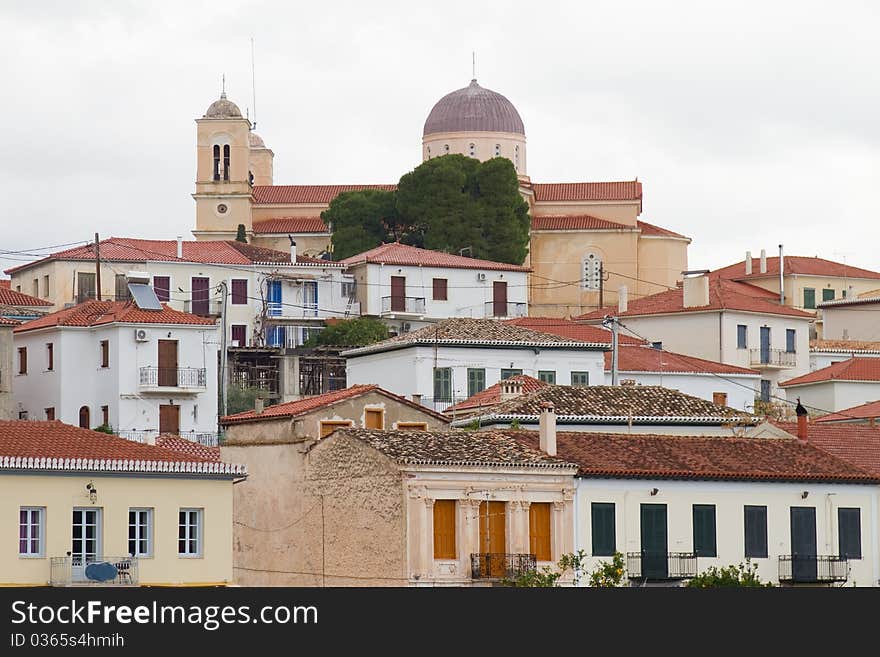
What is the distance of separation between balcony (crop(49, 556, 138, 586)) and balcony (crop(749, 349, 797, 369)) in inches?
2382

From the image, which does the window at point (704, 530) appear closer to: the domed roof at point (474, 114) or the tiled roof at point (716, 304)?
the tiled roof at point (716, 304)

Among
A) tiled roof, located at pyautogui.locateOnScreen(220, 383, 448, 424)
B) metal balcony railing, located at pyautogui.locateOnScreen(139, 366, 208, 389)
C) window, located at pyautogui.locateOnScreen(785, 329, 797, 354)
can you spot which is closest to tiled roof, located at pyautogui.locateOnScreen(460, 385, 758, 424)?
tiled roof, located at pyautogui.locateOnScreen(220, 383, 448, 424)

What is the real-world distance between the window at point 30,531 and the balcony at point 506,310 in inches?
2641

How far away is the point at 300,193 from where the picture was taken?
6004 inches

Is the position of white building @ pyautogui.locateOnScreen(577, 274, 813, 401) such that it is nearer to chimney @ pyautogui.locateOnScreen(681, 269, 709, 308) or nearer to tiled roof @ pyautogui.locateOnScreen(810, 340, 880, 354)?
chimney @ pyautogui.locateOnScreen(681, 269, 709, 308)

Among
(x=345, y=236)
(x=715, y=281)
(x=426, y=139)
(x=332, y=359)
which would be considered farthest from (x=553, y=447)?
(x=426, y=139)

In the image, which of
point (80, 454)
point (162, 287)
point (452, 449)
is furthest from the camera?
point (162, 287)

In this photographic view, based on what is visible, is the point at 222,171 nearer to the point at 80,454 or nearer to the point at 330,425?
the point at 330,425

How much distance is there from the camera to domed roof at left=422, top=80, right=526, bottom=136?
6156 inches

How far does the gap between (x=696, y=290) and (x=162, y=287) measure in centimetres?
2267

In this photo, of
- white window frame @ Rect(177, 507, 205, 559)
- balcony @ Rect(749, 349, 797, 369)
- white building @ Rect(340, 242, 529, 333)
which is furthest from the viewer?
white building @ Rect(340, 242, 529, 333)

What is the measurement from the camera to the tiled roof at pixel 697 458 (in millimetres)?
58406

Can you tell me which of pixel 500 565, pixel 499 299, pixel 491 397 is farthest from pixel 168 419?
pixel 500 565

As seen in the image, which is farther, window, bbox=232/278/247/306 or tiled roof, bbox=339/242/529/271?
tiled roof, bbox=339/242/529/271
